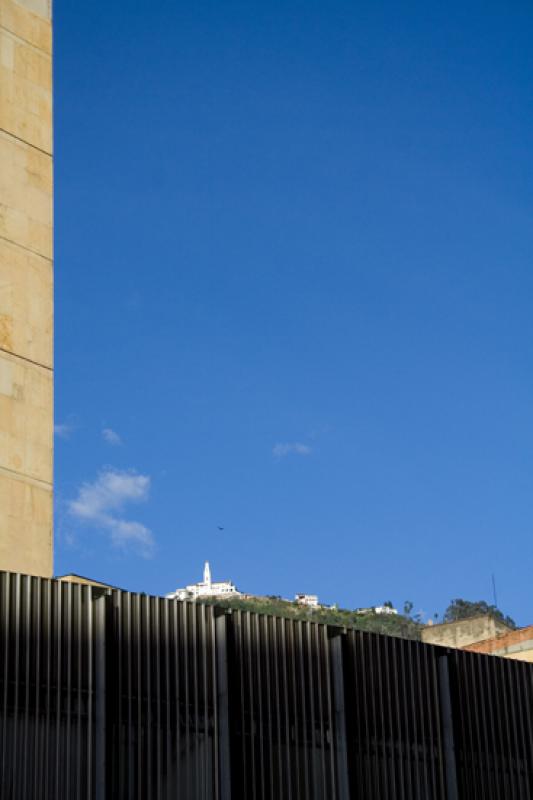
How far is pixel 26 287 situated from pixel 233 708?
10.2 m

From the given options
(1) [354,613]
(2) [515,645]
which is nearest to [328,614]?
(1) [354,613]

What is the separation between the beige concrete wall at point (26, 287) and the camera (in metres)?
Result: 24.1

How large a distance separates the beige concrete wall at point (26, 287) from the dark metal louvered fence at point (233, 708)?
6.51m

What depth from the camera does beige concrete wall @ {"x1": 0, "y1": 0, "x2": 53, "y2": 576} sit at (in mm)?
24078

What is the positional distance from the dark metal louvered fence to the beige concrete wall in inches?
256

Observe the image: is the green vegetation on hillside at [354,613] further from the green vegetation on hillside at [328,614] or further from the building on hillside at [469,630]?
the building on hillside at [469,630]

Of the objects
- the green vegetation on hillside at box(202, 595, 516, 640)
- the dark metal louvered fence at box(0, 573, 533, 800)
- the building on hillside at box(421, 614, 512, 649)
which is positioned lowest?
the dark metal louvered fence at box(0, 573, 533, 800)

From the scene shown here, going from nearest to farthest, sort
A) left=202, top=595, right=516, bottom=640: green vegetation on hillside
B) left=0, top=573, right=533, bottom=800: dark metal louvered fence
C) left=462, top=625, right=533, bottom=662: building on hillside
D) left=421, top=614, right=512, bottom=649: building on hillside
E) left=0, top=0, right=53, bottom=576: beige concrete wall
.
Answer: left=0, top=573, right=533, bottom=800: dark metal louvered fence
left=0, top=0, right=53, bottom=576: beige concrete wall
left=462, top=625, right=533, bottom=662: building on hillside
left=421, top=614, right=512, bottom=649: building on hillside
left=202, top=595, right=516, bottom=640: green vegetation on hillside

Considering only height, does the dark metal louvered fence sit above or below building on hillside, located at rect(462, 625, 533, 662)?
below

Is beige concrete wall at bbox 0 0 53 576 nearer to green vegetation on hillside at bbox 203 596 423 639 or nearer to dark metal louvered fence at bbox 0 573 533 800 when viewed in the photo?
dark metal louvered fence at bbox 0 573 533 800

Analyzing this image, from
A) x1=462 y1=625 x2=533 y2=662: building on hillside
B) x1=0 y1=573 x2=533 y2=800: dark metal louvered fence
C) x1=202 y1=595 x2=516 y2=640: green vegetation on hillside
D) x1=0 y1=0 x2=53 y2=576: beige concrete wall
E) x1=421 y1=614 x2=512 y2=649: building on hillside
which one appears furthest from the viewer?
x1=202 y1=595 x2=516 y2=640: green vegetation on hillside

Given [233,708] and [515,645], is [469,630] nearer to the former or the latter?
[515,645]

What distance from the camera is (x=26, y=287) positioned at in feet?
83.2

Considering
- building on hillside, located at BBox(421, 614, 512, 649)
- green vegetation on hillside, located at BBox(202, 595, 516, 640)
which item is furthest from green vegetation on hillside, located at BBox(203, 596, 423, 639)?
building on hillside, located at BBox(421, 614, 512, 649)
